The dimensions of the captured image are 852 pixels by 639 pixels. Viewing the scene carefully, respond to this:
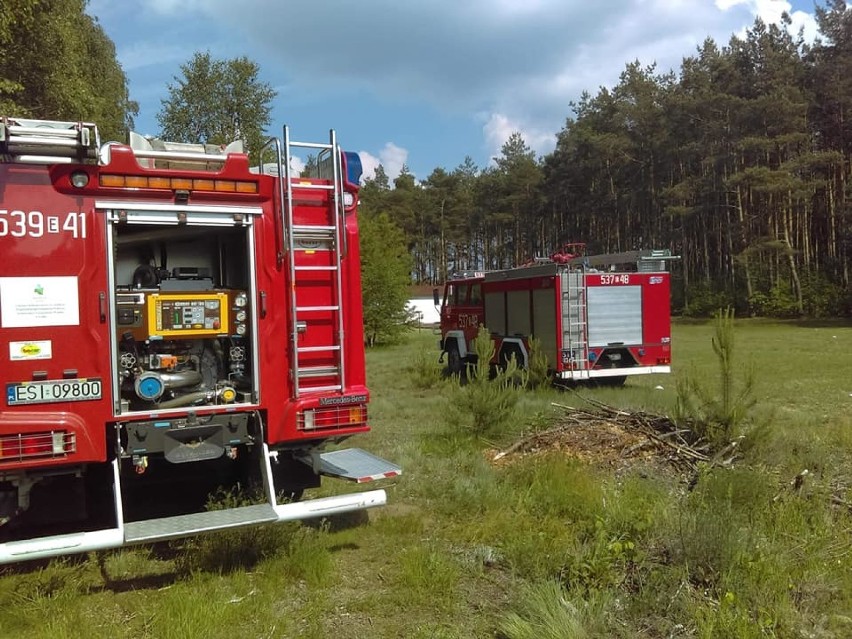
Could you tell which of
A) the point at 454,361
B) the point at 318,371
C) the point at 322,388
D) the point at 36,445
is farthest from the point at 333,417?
the point at 454,361

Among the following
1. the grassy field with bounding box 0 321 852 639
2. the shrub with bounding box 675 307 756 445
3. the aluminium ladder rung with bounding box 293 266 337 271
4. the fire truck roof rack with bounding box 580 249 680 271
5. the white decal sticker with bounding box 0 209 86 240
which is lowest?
the grassy field with bounding box 0 321 852 639

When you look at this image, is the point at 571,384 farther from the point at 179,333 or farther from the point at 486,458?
the point at 179,333

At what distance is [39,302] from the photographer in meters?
4.54

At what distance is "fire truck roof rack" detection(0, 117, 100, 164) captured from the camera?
14.1 feet

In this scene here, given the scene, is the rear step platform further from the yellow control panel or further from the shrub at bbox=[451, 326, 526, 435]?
the shrub at bbox=[451, 326, 526, 435]

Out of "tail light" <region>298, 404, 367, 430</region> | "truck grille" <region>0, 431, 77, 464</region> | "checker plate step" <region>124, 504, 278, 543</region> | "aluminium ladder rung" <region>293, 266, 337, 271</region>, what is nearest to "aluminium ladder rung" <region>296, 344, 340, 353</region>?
"tail light" <region>298, 404, 367, 430</region>

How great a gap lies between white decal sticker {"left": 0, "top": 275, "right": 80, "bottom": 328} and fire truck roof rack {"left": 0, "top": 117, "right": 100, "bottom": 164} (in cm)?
77

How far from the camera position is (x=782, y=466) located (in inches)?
260

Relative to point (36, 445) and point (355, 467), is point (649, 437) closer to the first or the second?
point (355, 467)

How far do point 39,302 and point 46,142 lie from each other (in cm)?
102

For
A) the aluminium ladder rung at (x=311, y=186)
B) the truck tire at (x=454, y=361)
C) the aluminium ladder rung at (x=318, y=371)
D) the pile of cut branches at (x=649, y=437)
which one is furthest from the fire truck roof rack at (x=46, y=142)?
the truck tire at (x=454, y=361)

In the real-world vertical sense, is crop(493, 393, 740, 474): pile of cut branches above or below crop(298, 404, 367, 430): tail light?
below

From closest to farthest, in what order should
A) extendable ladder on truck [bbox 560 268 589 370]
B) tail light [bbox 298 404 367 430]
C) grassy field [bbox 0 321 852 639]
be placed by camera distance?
grassy field [bbox 0 321 852 639], tail light [bbox 298 404 367 430], extendable ladder on truck [bbox 560 268 589 370]

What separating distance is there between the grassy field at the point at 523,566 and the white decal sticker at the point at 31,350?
56.1 inches
